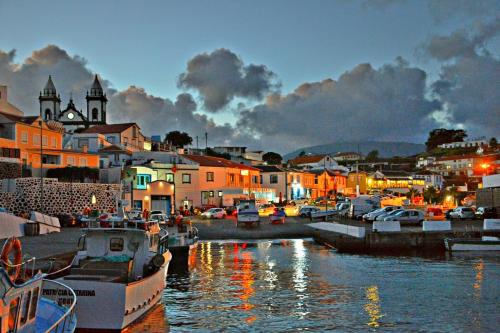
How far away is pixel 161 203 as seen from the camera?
71250 mm

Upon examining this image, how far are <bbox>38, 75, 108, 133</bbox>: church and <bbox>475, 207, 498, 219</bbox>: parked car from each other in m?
90.5

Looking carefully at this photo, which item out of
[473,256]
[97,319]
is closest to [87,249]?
[97,319]

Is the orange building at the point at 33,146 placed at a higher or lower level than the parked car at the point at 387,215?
higher

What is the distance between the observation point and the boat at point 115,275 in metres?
17.2

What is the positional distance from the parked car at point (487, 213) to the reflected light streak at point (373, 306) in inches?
1321

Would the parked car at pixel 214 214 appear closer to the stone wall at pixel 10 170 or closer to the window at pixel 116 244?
the stone wall at pixel 10 170

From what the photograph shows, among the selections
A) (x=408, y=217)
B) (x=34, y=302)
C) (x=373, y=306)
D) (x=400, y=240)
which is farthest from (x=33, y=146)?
(x=34, y=302)

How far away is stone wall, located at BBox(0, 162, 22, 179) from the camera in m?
57.7

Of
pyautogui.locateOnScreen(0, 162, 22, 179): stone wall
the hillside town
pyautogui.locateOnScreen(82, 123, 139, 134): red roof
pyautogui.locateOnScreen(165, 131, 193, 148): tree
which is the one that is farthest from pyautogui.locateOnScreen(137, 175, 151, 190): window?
pyautogui.locateOnScreen(165, 131, 193, 148): tree

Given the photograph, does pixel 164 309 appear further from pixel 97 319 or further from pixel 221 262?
pixel 221 262

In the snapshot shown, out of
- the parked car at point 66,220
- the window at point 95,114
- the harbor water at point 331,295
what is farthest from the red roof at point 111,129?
the harbor water at point 331,295

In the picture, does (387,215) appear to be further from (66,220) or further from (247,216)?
(66,220)

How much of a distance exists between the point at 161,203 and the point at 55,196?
52.5 feet

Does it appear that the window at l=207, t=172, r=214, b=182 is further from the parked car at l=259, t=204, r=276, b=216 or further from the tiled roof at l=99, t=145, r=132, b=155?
the tiled roof at l=99, t=145, r=132, b=155
